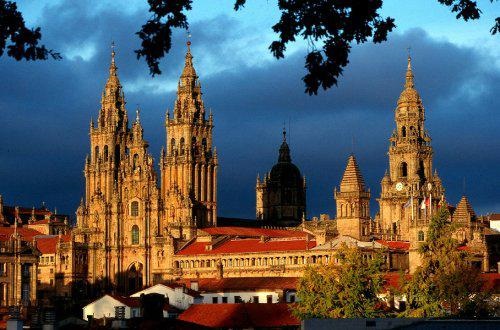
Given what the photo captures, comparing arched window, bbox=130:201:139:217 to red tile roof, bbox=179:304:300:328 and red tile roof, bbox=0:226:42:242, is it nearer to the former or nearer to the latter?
red tile roof, bbox=0:226:42:242

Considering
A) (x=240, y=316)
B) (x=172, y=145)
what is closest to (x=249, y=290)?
(x=240, y=316)

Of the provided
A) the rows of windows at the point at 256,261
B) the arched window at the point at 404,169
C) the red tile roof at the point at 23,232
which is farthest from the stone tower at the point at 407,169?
the red tile roof at the point at 23,232

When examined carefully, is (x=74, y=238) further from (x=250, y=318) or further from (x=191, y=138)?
(x=250, y=318)

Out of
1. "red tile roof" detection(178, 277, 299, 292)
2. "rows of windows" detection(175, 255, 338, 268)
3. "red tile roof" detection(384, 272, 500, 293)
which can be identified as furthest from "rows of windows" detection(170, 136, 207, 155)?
"red tile roof" detection(384, 272, 500, 293)

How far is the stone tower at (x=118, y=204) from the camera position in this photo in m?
163

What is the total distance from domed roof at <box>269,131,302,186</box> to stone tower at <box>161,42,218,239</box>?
21.9 m

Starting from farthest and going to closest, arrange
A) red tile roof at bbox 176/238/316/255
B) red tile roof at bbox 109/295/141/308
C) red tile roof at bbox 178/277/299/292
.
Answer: red tile roof at bbox 176/238/316/255
red tile roof at bbox 178/277/299/292
red tile roof at bbox 109/295/141/308

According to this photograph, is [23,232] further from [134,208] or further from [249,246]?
[249,246]

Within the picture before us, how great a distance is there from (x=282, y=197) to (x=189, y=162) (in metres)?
27.3

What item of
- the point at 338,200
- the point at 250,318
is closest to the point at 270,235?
the point at 338,200

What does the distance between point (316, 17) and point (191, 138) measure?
5841 inches

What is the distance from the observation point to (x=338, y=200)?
14688cm

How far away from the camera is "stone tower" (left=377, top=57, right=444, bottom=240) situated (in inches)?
6727

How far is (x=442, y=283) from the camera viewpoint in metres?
86.5
